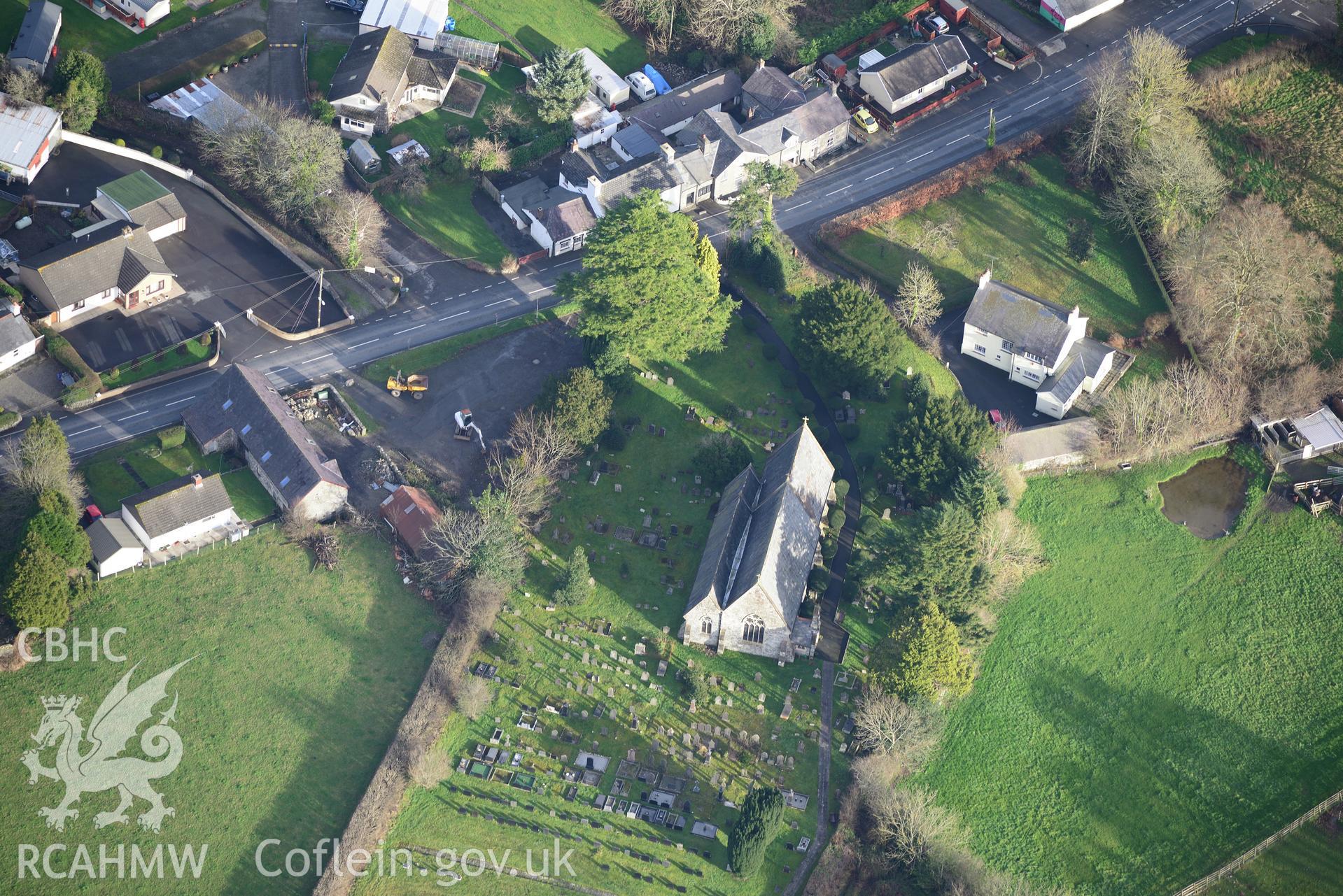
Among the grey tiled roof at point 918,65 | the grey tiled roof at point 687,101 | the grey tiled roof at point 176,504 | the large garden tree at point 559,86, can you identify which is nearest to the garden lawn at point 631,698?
the grey tiled roof at point 176,504

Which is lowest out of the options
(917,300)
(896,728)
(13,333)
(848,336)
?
(896,728)

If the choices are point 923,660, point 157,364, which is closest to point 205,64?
point 157,364

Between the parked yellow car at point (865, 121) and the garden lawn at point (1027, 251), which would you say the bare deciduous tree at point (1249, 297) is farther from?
the parked yellow car at point (865, 121)

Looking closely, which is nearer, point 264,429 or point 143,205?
point 264,429

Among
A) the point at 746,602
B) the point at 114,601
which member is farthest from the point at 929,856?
the point at 114,601

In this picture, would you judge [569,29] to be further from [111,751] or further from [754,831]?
[754,831]

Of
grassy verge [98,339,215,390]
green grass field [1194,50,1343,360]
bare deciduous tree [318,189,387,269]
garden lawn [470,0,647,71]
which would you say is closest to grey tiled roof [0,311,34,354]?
grassy verge [98,339,215,390]

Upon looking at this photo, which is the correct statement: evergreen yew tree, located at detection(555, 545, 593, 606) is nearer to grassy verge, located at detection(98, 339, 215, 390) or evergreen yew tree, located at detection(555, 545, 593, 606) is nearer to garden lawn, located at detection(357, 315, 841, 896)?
garden lawn, located at detection(357, 315, 841, 896)

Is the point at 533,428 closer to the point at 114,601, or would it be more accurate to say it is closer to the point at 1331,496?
the point at 114,601
